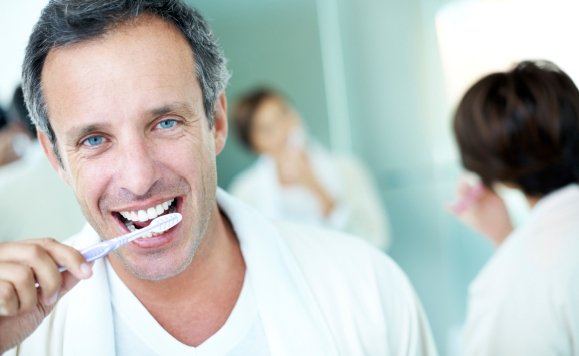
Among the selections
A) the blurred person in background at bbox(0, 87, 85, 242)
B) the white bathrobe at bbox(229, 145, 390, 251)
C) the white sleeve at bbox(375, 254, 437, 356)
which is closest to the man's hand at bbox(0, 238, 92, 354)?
the blurred person in background at bbox(0, 87, 85, 242)

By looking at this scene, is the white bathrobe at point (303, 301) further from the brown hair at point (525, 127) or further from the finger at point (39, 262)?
the brown hair at point (525, 127)

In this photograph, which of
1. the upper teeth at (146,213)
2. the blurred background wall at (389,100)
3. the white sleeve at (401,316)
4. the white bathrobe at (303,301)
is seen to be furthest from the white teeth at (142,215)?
the blurred background wall at (389,100)

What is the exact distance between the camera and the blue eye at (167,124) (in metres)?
0.80

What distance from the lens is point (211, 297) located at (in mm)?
904

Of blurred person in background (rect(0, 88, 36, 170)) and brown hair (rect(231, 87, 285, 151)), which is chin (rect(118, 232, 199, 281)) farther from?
brown hair (rect(231, 87, 285, 151))

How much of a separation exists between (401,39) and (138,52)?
212cm

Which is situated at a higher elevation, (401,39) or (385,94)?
Result: (401,39)

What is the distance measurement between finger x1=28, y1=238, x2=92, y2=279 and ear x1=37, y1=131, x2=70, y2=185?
186 mm

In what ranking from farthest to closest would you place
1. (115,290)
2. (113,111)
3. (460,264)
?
1. (460,264)
2. (115,290)
3. (113,111)

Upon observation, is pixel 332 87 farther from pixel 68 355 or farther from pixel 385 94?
pixel 68 355

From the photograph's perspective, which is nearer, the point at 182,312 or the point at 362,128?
the point at 182,312

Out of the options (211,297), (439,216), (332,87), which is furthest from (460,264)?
(211,297)

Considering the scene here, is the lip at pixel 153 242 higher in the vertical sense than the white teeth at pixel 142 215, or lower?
lower

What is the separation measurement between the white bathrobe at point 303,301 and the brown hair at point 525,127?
13.8 inches
